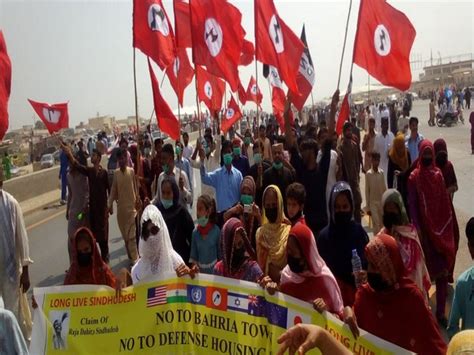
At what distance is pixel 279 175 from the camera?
6.91m

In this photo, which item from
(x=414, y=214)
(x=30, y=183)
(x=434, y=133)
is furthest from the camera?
(x=434, y=133)

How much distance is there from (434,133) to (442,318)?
72.9ft

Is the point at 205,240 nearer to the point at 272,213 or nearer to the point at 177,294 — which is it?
the point at 272,213

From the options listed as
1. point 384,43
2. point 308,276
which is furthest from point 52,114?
point 308,276

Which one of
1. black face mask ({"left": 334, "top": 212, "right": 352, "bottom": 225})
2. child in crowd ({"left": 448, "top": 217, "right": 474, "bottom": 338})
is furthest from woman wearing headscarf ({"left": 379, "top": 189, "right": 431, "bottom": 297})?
child in crowd ({"left": 448, "top": 217, "right": 474, "bottom": 338})

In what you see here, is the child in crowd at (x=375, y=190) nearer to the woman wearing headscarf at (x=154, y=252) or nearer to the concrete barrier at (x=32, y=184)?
the woman wearing headscarf at (x=154, y=252)

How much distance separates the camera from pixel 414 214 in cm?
582

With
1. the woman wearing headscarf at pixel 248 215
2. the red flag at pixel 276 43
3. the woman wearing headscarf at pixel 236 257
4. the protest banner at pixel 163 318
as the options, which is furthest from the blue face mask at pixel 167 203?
the red flag at pixel 276 43

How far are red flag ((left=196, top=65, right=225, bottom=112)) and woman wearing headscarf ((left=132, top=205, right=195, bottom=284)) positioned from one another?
900 cm

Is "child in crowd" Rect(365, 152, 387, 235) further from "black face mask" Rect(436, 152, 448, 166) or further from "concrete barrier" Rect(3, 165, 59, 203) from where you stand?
"concrete barrier" Rect(3, 165, 59, 203)

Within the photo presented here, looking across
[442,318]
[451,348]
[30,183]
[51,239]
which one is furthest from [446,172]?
[30,183]

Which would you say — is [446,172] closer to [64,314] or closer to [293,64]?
[293,64]

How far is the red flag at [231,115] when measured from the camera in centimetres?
1279

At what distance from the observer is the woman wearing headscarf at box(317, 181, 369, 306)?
4.12 m
